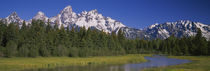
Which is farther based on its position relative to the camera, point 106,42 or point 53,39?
point 106,42

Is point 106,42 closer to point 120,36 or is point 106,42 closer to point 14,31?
point 120,36

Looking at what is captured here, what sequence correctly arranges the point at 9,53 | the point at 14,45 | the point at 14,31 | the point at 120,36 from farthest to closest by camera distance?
the point at 120,36 → the point at 14,31 → the point at 14,45 → the point at 9,53

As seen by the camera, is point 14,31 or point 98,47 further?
point 98,47

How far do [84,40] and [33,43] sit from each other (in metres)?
28.0

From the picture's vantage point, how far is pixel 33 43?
349ft

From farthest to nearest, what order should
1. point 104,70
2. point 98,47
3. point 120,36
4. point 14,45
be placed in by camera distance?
point 120,36
point 98,47
point 14,45
point 104,70

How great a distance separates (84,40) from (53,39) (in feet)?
54.2

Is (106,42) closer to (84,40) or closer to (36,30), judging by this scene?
(84,40)

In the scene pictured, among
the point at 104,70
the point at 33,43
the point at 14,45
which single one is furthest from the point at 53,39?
the point at 104,70

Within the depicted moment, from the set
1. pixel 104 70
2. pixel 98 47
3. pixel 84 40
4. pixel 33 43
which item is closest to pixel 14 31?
pixel 33 43

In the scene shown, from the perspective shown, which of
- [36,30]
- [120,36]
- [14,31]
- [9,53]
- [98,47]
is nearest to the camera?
[9,53]

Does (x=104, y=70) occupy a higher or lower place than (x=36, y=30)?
lower

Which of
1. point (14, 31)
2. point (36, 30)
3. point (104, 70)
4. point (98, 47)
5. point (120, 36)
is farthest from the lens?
point (120, 36)

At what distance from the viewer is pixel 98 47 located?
134125 millimetres
